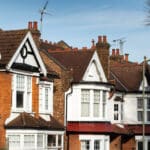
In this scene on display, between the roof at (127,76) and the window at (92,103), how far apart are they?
19.6 feet

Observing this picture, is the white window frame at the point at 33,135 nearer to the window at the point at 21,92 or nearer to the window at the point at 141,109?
the window at the point at 21,92

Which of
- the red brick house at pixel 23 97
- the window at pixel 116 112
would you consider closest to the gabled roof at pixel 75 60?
the red brick house at pixel 23 97

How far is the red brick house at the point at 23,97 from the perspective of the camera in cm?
3111

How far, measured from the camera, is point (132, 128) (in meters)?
44.6

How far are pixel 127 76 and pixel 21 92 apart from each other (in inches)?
611

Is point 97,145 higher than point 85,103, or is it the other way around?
point 85,103

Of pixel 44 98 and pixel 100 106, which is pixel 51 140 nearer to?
pixel 44 98

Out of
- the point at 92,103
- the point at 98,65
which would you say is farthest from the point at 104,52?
the point at 92,103

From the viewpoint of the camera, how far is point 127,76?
46312mm

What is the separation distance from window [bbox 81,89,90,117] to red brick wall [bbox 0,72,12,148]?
7.59m

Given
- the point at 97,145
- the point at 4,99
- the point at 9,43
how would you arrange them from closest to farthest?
1. the point at 4,99
2. the point at 9,43
3. the point at 97,145

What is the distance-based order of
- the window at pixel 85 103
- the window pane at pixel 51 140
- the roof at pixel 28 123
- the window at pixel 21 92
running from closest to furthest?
1. the roof at pixel 28 123
2. the window at pixel 21 92
3. the window pane at pixel 51 140
4. the window at pixel 85 103

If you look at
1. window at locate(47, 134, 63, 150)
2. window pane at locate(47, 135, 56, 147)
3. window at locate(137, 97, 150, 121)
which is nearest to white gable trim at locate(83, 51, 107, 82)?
window at locate(47, 134, 63, 150)

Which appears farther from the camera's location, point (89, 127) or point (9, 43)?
point (89, 127)
